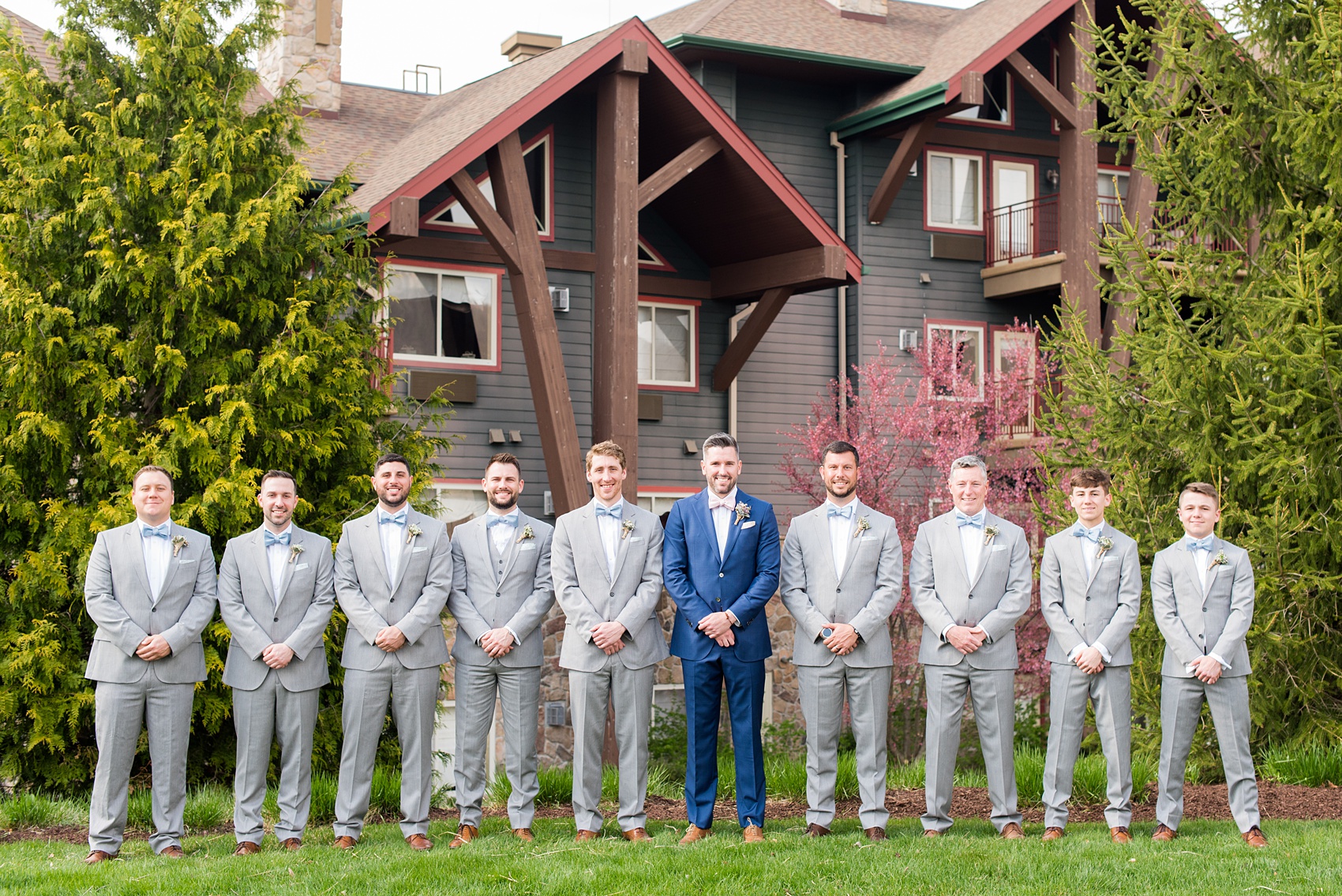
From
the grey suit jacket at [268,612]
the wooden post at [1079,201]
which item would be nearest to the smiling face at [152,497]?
the grey suit jacket at [268,612]

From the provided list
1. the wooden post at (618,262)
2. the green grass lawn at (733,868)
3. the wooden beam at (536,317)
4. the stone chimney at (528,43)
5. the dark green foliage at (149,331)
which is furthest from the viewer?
the stone chimney at (528,43)

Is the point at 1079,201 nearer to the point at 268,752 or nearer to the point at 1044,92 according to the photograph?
the point at 1044,92

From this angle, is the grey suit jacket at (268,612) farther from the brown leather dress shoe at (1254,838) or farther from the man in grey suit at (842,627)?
the brown leather dress shoe at (1254,838)

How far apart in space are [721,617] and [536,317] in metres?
8.42

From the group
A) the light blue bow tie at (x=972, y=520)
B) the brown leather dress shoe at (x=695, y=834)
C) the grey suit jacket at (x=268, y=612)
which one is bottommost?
the brown leather dress shoe at (x=695, y=834)

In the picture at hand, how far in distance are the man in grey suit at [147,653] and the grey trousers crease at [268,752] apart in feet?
1.12

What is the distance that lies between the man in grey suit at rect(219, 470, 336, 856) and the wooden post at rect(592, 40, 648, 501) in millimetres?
7897

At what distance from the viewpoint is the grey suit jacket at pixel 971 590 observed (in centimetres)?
793

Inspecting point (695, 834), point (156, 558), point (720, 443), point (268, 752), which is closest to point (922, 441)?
point (720, 443)

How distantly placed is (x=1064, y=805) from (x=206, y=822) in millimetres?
5449

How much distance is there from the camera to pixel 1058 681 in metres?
8.00

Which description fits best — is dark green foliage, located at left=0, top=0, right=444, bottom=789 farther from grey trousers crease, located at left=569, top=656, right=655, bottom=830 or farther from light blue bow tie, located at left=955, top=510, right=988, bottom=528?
light blue bow tie, located at left=955, top=510, right=988, bottom=528

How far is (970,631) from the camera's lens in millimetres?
7844

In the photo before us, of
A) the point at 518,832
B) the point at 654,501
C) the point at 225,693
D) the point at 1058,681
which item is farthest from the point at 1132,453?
the point at 654,501
